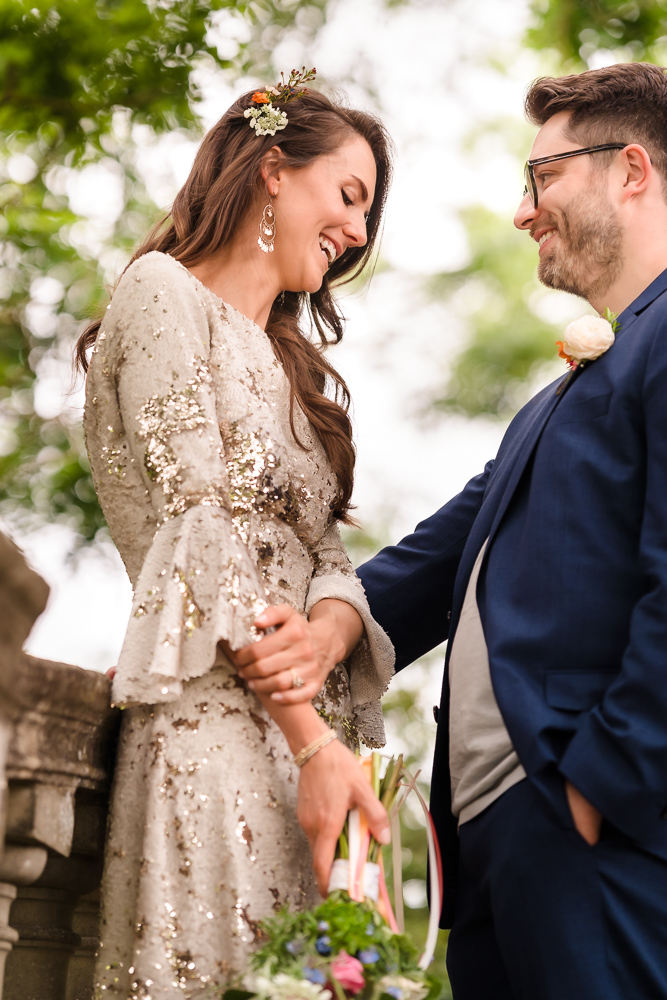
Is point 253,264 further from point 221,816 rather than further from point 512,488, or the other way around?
point 221,816

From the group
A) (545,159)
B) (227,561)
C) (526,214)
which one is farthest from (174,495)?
(545,159)

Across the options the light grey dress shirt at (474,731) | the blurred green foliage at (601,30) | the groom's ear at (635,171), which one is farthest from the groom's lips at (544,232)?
the blurred green foliage at (601,30)

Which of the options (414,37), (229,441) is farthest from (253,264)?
(414,37)

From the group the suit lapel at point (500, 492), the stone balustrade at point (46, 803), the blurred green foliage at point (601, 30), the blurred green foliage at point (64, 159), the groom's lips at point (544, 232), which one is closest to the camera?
the stone balustrade at point (46, 803)

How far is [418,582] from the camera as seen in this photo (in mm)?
3174

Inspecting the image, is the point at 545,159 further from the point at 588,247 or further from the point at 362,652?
the point at 362,652

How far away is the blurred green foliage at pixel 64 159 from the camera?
510cm

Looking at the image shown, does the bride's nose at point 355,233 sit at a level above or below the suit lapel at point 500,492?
above

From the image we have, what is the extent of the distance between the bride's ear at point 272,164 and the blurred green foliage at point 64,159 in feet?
5.31

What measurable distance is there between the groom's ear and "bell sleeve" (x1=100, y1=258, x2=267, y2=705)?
1.28 m

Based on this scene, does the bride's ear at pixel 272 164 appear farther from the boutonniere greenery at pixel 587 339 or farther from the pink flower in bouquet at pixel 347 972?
the pink flower in bouquet at pixel 347 972

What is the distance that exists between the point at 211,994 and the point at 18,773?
1.75 ft

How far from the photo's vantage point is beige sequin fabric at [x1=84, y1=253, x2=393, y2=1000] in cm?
197

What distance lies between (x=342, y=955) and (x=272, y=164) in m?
1.99
